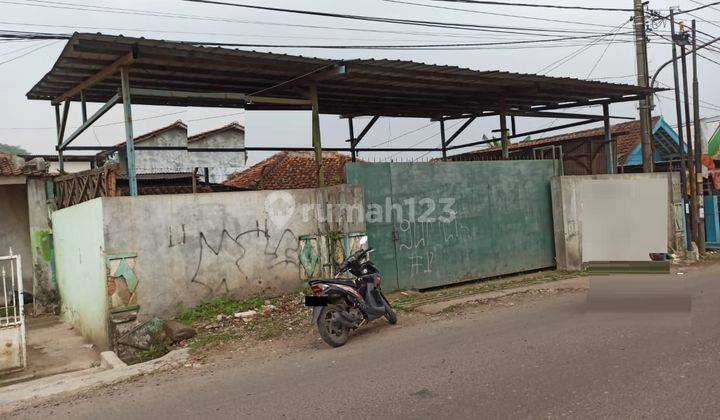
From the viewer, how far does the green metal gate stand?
10438 mm

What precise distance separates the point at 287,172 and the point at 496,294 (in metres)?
12.6

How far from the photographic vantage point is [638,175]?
530 inches

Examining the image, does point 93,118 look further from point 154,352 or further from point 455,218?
point 455,218

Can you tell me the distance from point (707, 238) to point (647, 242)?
19.0 feet

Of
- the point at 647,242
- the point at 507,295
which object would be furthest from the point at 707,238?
the point at 507,295

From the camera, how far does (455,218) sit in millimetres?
11445

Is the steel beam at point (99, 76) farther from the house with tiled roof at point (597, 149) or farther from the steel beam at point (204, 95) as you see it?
the house with tiled roof at point (597, 149)

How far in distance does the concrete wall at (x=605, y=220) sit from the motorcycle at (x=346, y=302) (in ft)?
22.8

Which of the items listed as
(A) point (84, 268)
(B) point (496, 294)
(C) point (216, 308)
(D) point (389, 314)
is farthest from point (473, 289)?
(A) point (84, 268)

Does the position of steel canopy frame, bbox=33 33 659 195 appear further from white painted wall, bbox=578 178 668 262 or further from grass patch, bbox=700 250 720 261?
grass patch, bbox=700 250 720 261

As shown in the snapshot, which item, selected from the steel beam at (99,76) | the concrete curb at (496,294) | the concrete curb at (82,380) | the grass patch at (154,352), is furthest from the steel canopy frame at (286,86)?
the concrete curb at (496,294)

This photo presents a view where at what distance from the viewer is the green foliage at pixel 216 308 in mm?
8555

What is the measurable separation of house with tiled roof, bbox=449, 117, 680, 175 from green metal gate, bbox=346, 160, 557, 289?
281 centimetres

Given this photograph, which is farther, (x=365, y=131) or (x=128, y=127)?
(x=365, y=131)
